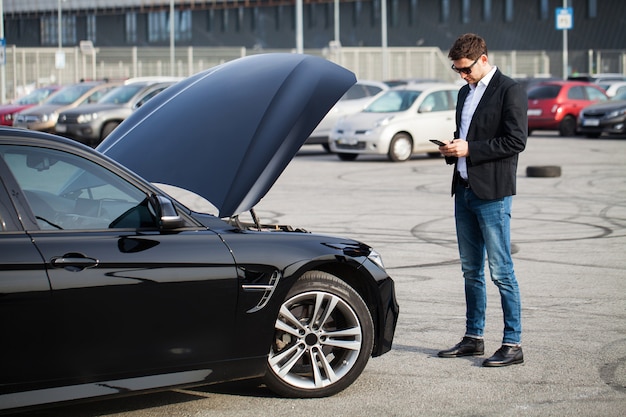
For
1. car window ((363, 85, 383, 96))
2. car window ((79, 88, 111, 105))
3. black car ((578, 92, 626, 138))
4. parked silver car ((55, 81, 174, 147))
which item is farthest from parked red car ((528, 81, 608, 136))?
car window ((79, 88, 111, 105))

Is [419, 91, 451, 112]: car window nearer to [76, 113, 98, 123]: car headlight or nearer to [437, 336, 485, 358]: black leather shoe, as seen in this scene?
[76, 113, 98, 123]: car headlight

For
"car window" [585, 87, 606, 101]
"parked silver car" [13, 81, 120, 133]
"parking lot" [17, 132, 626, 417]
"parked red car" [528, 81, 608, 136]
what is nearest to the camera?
"parking lot" [17, 132, 626, 417]

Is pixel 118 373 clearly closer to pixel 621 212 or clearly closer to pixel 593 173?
pixel 621 212

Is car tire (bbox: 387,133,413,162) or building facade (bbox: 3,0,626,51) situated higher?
building facade (bbox: 3,0,626,51)

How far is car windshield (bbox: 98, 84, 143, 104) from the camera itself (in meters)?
28.8

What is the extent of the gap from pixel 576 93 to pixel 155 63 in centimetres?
2478

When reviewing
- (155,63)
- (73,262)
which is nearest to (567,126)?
(155,63)

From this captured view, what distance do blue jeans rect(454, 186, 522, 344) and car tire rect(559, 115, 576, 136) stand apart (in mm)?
26679

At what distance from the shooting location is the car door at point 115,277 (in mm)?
4816

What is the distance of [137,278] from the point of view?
4.98m

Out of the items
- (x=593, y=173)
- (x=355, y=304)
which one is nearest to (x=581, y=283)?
(x=355, y=304)

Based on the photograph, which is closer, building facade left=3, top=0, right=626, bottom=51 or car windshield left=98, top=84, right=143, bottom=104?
car windshield left=98, top=84, right=143, bottom=104

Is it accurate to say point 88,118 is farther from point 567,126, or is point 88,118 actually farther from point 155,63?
point 155,63

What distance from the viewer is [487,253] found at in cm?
645
